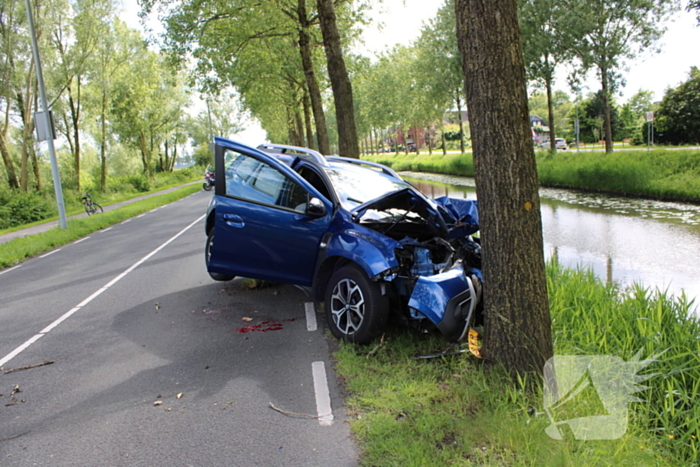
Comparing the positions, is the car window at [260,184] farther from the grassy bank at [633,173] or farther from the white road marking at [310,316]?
the grassy bank at [633,173]

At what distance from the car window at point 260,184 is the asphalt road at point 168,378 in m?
1.42

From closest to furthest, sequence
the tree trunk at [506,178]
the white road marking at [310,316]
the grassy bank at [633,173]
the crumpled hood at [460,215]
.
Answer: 1. the tree trunk at [506,178]
2. the crumpled hood at [460,215]
3. the white road marking at [310,316]
4. the grassy bank at [633,173]

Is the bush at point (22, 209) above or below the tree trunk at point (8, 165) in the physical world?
below

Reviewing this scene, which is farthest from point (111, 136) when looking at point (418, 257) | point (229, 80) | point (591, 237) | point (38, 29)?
point (418, 257)

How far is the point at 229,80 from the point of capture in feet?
72.7

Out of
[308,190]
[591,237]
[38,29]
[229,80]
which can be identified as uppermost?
[38,29]

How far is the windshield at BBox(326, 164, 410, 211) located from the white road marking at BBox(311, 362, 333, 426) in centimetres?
176

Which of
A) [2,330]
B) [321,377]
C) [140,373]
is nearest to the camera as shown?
[321,377]

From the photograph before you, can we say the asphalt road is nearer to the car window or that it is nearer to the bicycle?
the car window

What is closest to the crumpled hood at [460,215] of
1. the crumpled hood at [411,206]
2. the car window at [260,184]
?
the crumpled hood at [411,206]

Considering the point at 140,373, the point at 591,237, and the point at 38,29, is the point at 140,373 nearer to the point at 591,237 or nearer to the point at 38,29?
the point at 591,237

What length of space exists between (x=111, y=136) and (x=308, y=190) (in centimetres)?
4456

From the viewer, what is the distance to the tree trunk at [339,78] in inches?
454

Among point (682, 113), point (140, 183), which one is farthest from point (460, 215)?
point (140, 183)
